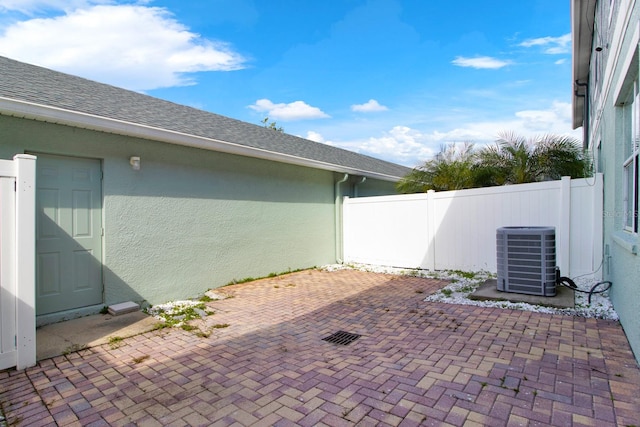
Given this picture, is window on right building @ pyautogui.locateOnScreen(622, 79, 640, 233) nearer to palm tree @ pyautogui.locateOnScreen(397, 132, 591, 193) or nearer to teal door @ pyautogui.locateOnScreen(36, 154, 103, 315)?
palm tree @ pyautogui.locateOnScreen(397, 132, 591, 193)

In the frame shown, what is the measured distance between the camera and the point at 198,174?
6.29m

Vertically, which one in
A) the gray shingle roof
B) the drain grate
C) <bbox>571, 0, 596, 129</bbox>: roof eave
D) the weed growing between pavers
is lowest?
the weed growing between pavers

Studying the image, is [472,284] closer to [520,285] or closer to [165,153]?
[520,285]

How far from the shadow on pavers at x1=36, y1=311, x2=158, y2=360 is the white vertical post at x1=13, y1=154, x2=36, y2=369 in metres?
0.30

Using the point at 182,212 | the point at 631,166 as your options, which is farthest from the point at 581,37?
the point at 182,212

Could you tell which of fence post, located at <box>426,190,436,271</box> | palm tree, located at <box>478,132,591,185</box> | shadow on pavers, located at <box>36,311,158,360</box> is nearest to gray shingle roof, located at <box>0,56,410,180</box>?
shadow on pavers, located at <box>36,311,158,360</box>

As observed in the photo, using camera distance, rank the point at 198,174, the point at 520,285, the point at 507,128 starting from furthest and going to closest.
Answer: the point at 507,128, the point at 198,174, the point at 520,285

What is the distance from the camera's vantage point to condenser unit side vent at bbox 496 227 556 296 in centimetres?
512

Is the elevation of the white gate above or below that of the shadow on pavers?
above

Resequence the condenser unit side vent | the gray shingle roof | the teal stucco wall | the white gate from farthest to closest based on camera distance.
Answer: the condenser unit side vent, the gray shingle roof, the white gate, the teal stucco wall

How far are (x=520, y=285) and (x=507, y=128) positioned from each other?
493cm

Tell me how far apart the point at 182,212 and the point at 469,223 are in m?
6.01

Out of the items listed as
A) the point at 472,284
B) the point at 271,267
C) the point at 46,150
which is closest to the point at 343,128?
the point at 271,267

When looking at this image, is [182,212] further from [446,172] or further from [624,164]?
[446,172]
